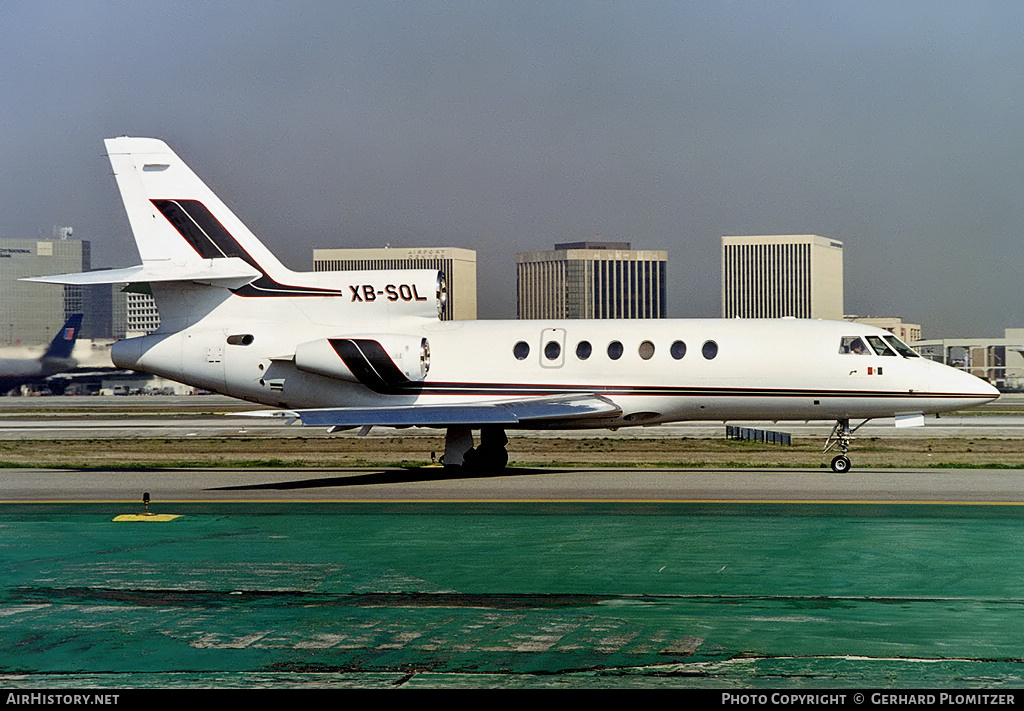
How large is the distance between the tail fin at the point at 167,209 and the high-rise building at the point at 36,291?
149ft

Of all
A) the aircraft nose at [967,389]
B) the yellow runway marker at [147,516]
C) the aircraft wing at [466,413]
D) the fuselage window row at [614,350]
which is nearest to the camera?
the yellow runway marker at [147,516]

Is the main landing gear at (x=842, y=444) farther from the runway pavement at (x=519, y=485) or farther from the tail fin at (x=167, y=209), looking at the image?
the tail fin at (x=167, y=209)

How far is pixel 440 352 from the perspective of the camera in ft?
90.9

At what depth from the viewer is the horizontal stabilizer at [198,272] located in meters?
27.2

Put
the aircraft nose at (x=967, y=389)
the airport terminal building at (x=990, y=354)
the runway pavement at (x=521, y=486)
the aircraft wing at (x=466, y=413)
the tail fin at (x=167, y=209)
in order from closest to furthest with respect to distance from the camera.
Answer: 1. the runway pavement at (x=521, y=486)
2. the aircraft wing at (x=466, y=413)
3. the aircraft nose at (x=967, y=389)
4. the tail fin at (x=167, y=209)
5. the airport terminal building at (x=990, y=354)

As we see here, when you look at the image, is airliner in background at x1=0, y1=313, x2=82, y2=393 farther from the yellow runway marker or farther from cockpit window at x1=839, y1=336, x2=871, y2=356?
cockpit window at x1=839, y1=336, x2=871, y2=356

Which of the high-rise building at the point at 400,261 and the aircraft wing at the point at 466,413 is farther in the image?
the high-rise building at the point at 400,261

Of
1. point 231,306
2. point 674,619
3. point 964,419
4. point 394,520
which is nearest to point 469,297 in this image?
point 964,419

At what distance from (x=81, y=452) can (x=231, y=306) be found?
11360 millimetres

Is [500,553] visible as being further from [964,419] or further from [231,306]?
[964,419]

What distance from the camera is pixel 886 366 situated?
25.9m

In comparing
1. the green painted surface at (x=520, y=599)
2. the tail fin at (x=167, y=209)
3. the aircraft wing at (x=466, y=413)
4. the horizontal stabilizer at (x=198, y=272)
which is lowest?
the green painted surface at (x=520, y=599)

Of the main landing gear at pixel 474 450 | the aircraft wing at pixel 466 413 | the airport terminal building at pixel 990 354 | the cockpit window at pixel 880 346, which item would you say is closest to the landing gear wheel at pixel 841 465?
the cockpit window at pixel 880 346

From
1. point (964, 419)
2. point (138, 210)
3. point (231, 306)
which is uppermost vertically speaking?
point (138, 210)
